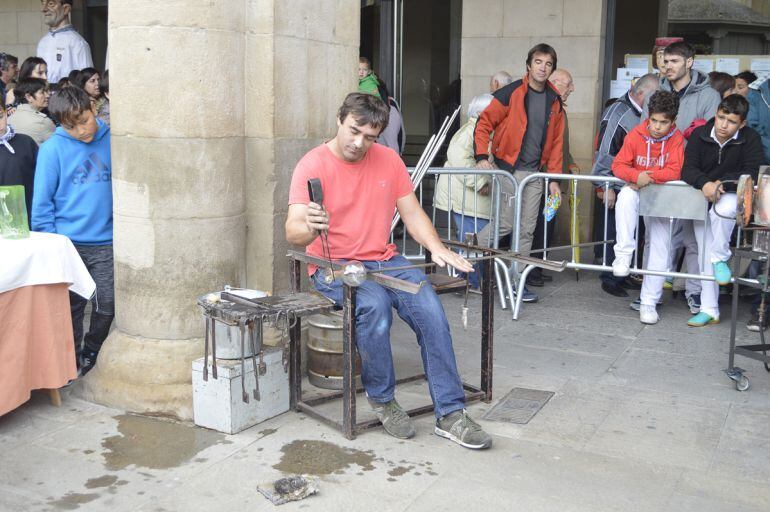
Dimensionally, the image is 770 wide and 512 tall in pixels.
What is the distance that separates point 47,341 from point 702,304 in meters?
4.58

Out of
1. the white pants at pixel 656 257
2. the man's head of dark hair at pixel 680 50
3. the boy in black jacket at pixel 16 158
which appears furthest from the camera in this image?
the man's head of dark hair at pixel 680 50

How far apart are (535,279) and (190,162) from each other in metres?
4.07

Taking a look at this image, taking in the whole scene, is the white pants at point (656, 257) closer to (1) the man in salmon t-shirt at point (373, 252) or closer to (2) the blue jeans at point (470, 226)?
(2) the blue jeans at point (470, 226)

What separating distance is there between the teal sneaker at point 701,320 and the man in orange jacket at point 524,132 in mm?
1284

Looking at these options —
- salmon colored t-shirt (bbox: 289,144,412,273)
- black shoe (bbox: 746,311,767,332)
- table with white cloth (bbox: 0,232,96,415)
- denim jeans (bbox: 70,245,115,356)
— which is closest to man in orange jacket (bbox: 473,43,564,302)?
black shoe (bbox: 746,311,767,332)

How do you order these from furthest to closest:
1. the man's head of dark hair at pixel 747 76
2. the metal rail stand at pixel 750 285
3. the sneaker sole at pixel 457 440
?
1. the man's head of dark hair at pixel 747 76
2. the metal rail stand at pixel 750 285
3. the sneaker sole at pixel 457 440

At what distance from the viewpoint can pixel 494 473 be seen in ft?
13.3

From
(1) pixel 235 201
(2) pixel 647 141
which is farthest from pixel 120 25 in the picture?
(2) pixel 647 141

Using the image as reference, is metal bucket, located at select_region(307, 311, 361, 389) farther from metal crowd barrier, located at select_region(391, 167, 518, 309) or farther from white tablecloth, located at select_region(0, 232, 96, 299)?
metal crowd barrier, located at select_region(391, 167, 518, 309)

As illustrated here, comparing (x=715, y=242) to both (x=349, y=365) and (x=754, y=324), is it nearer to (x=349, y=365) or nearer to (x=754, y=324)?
(x=754, y=324)

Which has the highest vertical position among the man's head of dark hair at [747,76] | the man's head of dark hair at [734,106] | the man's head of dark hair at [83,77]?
the man's head of dark hair at [747,76]

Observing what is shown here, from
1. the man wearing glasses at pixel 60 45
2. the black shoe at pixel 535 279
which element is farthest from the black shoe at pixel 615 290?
the man wearing glasses at pixel 60 45

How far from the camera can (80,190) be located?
510 cm

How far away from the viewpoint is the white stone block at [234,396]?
4457mm
